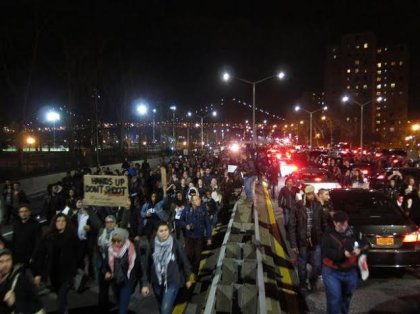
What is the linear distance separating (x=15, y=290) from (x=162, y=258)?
2.15m

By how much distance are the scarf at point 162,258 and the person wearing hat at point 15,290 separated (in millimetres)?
1962

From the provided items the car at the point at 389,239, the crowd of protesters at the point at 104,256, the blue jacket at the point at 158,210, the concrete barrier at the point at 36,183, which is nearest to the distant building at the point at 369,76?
the concrete barrier at the point at 36,183

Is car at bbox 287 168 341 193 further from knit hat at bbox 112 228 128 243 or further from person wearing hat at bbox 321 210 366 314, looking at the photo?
knit hat at bbox 112 228 128 243

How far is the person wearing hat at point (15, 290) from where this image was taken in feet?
15.5

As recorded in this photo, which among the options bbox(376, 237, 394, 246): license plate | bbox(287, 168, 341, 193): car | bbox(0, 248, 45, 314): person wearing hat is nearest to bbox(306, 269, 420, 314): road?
bbox(376, 237, 394, 246): license plate

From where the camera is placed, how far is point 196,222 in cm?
972

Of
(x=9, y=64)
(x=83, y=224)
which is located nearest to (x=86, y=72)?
(x=9, y=64)

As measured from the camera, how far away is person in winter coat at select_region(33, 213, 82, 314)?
6.89 meters

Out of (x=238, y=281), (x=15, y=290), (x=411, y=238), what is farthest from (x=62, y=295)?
(x=411, y=238)

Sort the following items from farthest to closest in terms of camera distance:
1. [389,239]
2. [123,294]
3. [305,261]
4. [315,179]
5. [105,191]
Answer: [315,179] < [105,191] < [389,239] < [305,261] < [123,294]

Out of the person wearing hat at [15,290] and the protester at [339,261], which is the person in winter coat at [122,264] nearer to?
the person wearing hat at [15,290]

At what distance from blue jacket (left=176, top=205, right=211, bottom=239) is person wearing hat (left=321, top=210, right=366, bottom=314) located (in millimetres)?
3538

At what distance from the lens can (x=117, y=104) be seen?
59688 mm

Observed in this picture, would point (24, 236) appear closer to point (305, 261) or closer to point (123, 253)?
point (123, 253)
